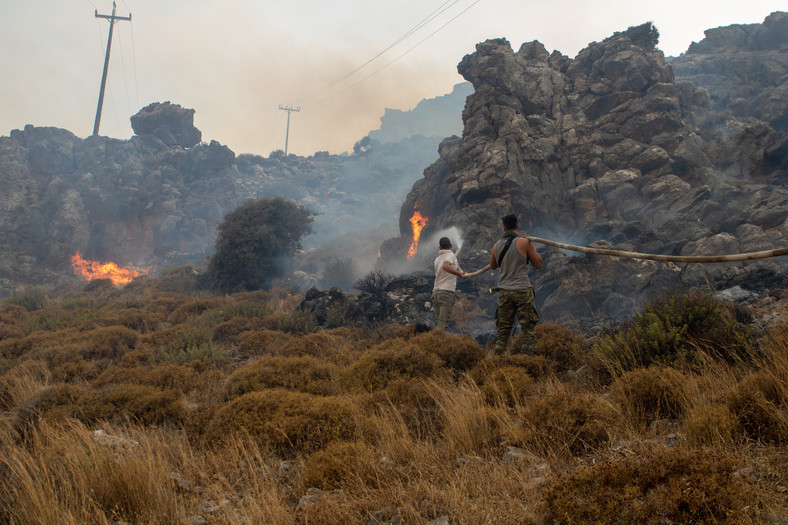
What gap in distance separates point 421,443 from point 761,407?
108 inches

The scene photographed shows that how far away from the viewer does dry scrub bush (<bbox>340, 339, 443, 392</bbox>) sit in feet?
20.5

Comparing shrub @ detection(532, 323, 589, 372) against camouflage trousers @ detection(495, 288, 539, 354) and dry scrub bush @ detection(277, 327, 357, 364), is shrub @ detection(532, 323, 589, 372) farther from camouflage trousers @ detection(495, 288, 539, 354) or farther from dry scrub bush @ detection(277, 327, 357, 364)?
dry scrub bush @ detection(277, 327, 357, 364)

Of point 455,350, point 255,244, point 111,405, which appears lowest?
point 111,405

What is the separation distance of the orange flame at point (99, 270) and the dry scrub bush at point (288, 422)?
1809 inches

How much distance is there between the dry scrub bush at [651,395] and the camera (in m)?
3.81

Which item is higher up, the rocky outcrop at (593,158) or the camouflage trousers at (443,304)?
the rocky outcrop at (593,158)

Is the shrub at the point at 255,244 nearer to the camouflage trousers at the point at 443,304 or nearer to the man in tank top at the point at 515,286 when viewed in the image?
the camouflage trousers at the point at 443,304

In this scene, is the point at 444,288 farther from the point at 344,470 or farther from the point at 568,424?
the point at 344,470

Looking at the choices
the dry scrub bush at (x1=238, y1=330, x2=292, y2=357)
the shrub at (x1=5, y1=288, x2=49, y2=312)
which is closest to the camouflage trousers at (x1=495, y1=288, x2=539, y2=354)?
the dry scrub bush at (x1=238, y1=330, x2=292, y2=357)

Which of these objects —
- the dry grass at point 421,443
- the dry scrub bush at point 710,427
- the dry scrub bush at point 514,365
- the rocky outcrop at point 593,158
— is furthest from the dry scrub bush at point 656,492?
the rocky outcrop at point 593,158

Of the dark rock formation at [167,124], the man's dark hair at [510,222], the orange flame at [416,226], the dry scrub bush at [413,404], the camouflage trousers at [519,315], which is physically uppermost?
the dark rock formation at [167,124]

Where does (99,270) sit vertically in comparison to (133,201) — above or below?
below

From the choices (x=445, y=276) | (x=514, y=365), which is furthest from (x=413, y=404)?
(x=445, y=276)

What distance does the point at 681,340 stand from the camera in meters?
5.38
